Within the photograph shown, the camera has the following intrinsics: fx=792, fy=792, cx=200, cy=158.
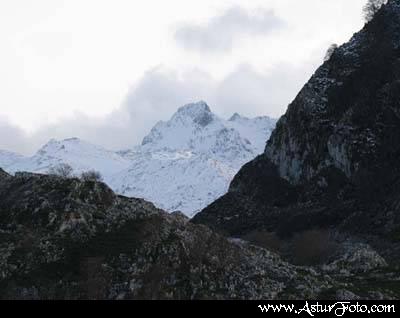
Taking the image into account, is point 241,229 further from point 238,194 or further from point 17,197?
point 17,197

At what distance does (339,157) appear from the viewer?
6506 inches

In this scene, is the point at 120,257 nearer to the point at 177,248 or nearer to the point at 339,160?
the point at 177,248

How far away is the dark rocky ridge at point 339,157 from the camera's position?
149125 mm

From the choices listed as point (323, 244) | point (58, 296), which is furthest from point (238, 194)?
point (58, 296)

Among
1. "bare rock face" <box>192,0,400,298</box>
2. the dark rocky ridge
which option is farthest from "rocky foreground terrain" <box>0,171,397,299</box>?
the dark rocky ridge

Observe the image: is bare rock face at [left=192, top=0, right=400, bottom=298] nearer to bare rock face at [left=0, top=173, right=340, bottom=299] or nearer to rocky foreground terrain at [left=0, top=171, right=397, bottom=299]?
rocky foreground terrain at [left=0, top=171, right=397, bottom=299]

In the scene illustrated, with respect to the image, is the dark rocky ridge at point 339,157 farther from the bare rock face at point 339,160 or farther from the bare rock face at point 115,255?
the bare rock face at point 115,255

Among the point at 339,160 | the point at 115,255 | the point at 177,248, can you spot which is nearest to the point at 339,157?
the point at 339,160

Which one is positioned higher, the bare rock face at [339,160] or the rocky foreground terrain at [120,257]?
the bare rock face at [339,160]

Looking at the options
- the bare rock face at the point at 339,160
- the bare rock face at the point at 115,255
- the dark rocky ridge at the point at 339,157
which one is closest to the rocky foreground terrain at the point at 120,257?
the bare rock face at the point at 115,255

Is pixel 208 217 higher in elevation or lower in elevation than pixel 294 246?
higher

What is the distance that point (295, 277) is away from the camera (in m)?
72.9

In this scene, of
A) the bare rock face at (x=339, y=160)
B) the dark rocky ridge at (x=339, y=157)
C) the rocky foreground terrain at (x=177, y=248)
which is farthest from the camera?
the dark rocky ridge at (x=339, y=157)
